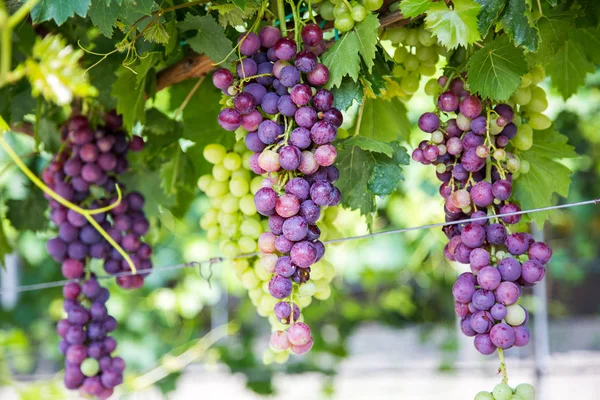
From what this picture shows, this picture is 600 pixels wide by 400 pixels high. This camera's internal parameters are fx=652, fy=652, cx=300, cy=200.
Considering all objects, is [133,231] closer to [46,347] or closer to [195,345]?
[195,345]

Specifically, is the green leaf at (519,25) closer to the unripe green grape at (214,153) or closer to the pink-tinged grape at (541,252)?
the pink-tinged grape at (541,252)

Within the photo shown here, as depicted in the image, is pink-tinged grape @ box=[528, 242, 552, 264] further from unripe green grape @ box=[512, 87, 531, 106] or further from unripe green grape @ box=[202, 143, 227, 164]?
unripe green grape @ box=[202, 143, 227, 164]

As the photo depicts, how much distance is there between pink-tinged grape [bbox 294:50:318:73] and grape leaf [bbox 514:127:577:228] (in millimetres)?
303

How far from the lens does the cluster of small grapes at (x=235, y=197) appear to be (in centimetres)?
89

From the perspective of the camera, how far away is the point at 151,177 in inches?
44.0

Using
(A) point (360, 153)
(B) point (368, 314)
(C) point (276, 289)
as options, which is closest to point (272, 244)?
(C) point (276, 289)

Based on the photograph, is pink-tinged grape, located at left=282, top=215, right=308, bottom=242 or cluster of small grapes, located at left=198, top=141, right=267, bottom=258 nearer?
pink-tinged grape, located at left=282, top=215, right=308, bottom=242

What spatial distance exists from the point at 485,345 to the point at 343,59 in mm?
329

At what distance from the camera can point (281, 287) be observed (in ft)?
2.07

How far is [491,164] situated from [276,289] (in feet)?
0.95

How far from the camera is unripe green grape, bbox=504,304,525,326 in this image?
2.18 ft

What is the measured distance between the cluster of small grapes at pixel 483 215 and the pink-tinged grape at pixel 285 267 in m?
0.19

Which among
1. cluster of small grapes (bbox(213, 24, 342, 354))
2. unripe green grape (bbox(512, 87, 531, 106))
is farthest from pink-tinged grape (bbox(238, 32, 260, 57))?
unripe green grape (bbox(512, 87, 531, 106))

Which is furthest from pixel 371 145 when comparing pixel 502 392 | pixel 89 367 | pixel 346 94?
pixel 89 367
